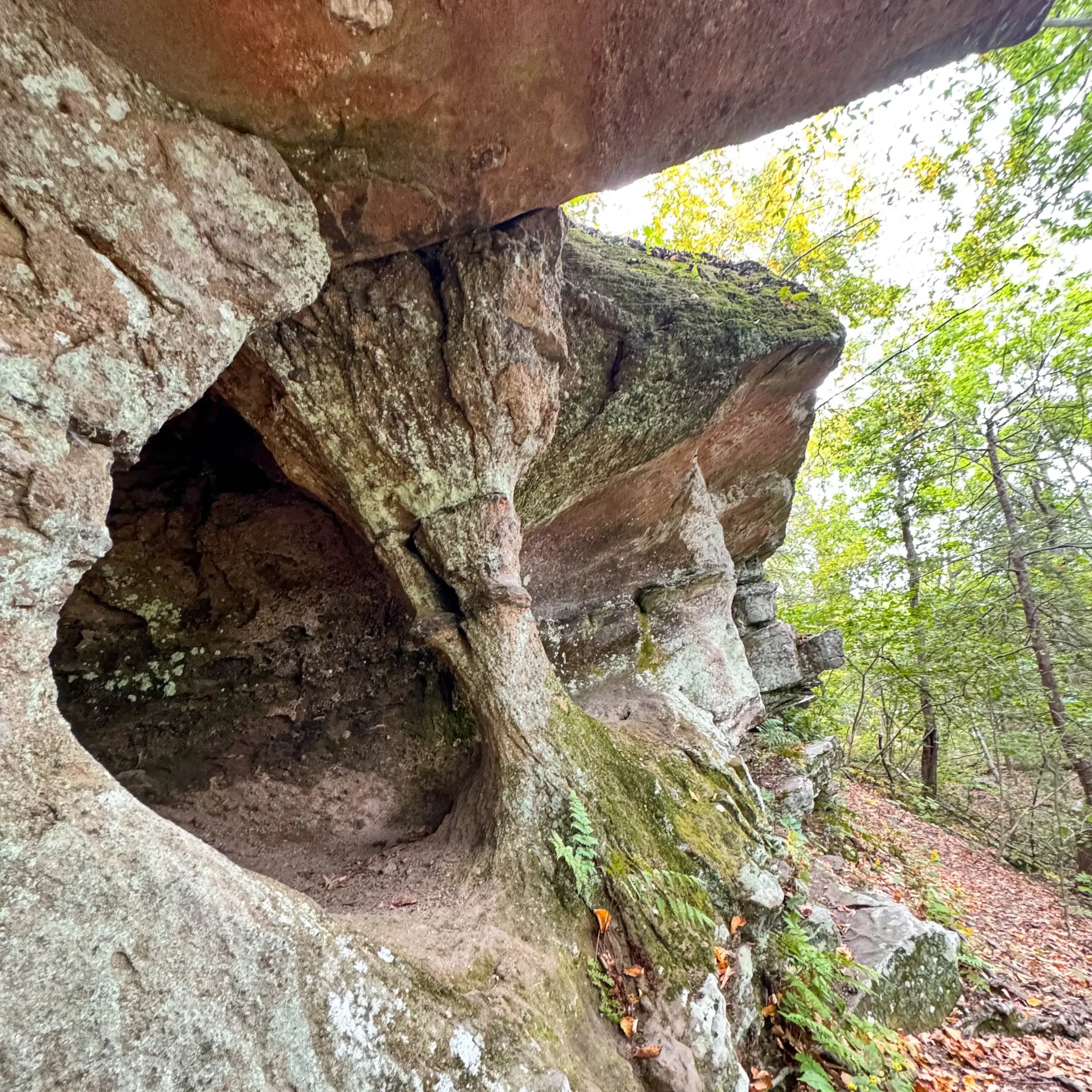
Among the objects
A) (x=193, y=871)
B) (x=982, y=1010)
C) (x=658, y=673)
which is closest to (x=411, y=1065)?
(x=193, y=871)

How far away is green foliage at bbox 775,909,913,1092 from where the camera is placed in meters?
3.38

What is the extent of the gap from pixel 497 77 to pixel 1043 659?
11.7 meters

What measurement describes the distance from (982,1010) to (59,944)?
285 inches

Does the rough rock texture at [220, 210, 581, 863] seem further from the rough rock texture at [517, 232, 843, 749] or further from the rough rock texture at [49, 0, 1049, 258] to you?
the rough rock texture at [517, 232, 843, 749]

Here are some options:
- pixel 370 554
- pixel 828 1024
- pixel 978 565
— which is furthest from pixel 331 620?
pixel 978 565

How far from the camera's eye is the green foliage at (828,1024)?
3375 mm

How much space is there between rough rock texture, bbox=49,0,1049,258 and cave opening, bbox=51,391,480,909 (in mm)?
2729

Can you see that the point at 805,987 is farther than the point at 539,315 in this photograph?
No

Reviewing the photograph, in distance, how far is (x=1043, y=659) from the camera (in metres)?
9.12

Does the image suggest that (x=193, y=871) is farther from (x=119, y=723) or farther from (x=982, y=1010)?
(x=982, y=1010)

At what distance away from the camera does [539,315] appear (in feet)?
12.8

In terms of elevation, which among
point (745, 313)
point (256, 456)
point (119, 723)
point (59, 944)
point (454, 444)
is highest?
point (745, 313)

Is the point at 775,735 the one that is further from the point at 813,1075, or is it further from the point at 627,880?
the point at 627,880

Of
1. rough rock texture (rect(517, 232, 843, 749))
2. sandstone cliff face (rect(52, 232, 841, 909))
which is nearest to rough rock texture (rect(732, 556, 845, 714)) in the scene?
rough rock texture (rect(517, 232, 843, 749))
